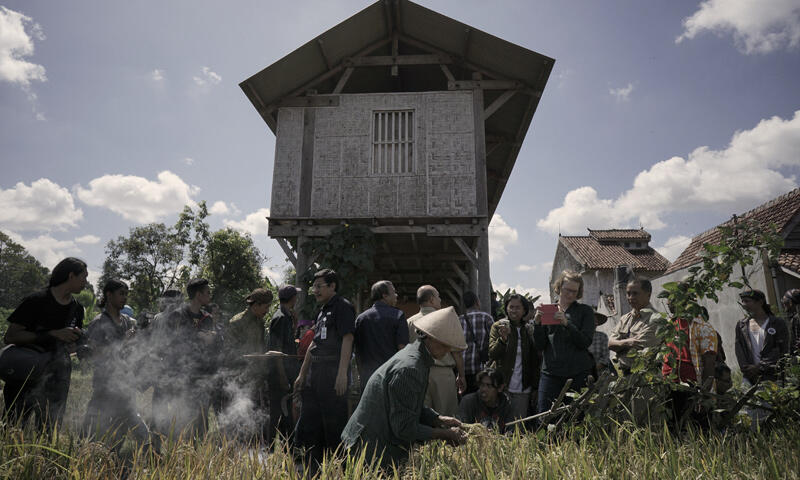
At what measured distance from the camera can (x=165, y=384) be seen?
4.61 meters

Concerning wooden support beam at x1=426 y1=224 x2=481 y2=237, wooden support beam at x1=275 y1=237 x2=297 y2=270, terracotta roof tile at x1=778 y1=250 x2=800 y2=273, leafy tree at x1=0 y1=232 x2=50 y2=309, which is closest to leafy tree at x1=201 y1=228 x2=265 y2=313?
wooden support beam at x1=275 y1=237 x2=297 y2=270

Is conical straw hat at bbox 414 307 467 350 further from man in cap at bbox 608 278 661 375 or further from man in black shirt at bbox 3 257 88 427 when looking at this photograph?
man in black shirt at bbox 3 257 88 427

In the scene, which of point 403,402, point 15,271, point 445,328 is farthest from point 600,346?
point 15,271

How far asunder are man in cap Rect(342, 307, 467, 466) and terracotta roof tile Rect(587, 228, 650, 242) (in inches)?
1226

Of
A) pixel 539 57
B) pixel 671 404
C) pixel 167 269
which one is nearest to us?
pixel 671 404

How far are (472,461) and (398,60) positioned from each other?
9.68 meters

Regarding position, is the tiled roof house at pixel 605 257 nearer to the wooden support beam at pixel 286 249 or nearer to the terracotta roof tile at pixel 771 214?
the terracotta roof tile at pixel 771 214

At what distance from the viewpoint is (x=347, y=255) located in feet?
31.2

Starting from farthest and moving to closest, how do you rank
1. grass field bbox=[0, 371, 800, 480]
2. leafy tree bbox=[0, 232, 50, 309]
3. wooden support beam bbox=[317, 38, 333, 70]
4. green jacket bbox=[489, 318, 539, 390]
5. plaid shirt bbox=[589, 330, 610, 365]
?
leafy tree bbox=[0, 232, 50, 309] → wooden support beam bbox=[317, 38, 333, 70] → plaid shirt bbox=[589, 330, 610, 365] → green jacket bbox=[489, 318, 539, 390] → grass field bbox=[0, 371, 800, 480]

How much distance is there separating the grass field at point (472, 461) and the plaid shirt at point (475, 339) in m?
2.56

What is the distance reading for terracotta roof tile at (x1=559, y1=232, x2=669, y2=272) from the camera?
27.2 m

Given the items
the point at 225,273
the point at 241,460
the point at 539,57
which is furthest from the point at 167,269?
the point at 241,460

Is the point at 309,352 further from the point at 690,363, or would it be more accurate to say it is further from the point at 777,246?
the point at 777,246

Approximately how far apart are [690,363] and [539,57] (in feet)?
25.8
